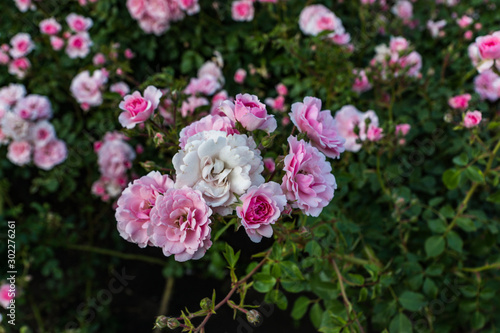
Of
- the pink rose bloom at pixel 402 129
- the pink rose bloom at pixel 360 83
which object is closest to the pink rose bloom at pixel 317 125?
the pink rose bloom at pixel 402 129

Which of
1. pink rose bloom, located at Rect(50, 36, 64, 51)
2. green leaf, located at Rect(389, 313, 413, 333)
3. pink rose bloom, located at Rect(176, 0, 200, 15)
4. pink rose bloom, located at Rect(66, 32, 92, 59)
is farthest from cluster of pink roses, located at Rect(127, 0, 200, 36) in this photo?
green leaf, located at Rect(389, 313, 413, 333)

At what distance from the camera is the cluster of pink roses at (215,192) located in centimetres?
68

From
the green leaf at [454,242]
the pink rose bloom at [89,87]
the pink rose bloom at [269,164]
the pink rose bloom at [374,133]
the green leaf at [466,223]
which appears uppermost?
the pink rose bloom at [269,164]

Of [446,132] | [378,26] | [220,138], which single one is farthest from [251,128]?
[378,26]

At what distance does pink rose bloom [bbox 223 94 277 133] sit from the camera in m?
0.75

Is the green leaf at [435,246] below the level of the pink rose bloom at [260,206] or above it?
below

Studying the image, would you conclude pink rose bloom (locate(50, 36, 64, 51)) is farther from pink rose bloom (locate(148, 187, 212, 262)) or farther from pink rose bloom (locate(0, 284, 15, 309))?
pink rose bloom (locate(148, 187, 212, 262))

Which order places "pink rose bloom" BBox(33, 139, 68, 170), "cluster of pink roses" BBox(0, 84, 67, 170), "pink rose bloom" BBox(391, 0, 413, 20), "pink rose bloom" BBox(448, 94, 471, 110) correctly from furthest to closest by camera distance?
1. "pink rose bloom" BBox(391, 0, 413, 20)
2. "pink rose bloom" BBox(33, 139, 68, 170)
3. "cluster of pink roses" BBox(0, 84, 67, 170)
4. "pink rose bloom" BBox(448, 94, 471, 110)

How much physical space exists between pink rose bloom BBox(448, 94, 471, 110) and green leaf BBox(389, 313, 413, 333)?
77 cm

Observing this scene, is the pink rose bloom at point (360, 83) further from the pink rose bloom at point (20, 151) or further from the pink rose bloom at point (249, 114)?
the pink rose bloom at point (20, 151)

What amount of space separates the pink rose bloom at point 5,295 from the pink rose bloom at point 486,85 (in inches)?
83.6

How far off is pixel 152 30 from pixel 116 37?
0.28 metres

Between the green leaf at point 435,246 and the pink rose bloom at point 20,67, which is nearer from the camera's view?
the green leaf at point 435,246

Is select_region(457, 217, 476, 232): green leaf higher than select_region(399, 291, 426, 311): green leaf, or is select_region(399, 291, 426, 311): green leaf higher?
select_region(457, 217, 476, 232): green leaf
